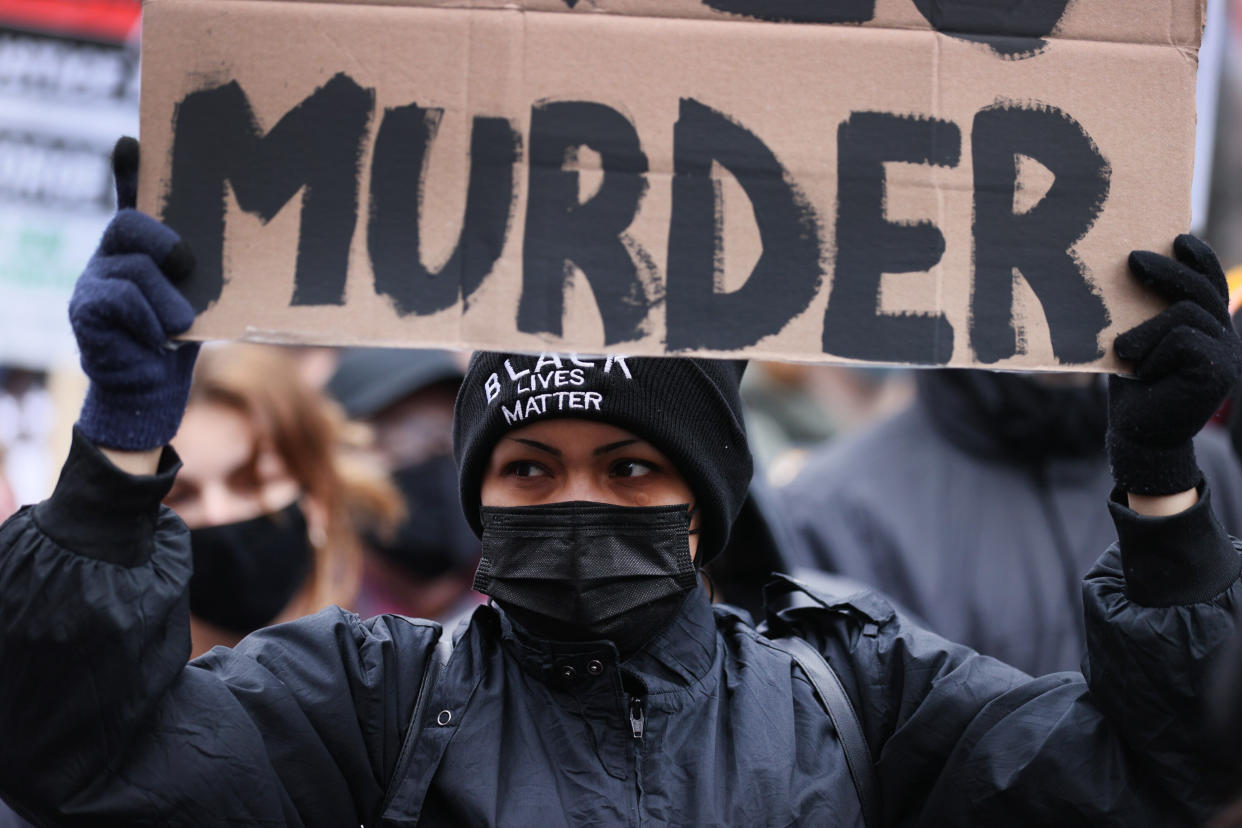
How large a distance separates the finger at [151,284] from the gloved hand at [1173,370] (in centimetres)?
146

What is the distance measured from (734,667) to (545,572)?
0.42 m

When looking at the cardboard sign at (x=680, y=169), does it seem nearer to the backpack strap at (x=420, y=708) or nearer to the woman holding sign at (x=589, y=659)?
the woman holding sign at (x=589, y=659)

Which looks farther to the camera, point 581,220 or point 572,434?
point 572,434

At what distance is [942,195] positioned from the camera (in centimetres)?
258

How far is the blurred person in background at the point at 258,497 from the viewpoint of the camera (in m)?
4.23

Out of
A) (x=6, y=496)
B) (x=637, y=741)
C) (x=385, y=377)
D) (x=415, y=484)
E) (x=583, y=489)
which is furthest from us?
(x=385, y=377)

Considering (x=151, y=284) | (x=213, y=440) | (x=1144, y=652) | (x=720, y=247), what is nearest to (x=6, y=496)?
(x=213, y=440)

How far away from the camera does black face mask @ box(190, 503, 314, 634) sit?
13.7ft

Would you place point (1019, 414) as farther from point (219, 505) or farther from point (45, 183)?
point (45, 183)

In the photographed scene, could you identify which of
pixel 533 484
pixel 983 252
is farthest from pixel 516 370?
pixel 983 252

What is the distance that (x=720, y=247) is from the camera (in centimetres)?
256

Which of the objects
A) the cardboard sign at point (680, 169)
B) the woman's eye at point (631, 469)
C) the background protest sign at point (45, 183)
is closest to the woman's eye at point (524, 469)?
the woman's eye at point (631, 469)

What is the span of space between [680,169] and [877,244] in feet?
1.11

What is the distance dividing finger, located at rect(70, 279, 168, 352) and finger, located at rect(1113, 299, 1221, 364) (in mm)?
1493
